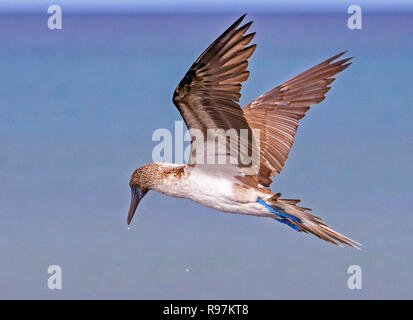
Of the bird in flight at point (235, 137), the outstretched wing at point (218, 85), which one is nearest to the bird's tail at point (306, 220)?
the bird in flight at point (235, 137)

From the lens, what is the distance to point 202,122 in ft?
16.0

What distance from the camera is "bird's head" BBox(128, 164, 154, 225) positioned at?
5485 millimetres

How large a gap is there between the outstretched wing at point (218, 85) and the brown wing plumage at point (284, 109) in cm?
97

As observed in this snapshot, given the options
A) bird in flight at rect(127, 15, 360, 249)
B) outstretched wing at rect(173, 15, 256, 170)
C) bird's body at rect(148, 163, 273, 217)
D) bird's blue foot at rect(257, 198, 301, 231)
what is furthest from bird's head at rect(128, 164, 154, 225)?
bird's blue foot at rect(257, 198, 301, 231)

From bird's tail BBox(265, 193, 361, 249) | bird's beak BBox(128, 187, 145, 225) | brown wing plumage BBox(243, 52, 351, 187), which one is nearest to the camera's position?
bird's tail BBox(265, 193, 361, 249)

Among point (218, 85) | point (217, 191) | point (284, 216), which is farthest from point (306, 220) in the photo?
point (218, 85)

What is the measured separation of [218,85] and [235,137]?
507mm

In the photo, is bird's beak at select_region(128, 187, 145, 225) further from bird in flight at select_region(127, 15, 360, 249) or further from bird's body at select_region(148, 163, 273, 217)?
bird's body at select_region(148, 163, 273, 217)

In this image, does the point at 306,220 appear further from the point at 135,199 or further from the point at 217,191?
the point at 135,199

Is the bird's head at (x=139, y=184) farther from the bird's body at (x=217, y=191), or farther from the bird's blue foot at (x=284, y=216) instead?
the bird's blue foot at (x=284, y=216)

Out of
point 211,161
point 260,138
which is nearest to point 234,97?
point 211,161

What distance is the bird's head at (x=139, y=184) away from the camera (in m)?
5.49

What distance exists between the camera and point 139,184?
18.4 ft

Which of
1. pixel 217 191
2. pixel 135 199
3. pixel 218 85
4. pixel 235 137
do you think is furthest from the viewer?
pixel 135 199
